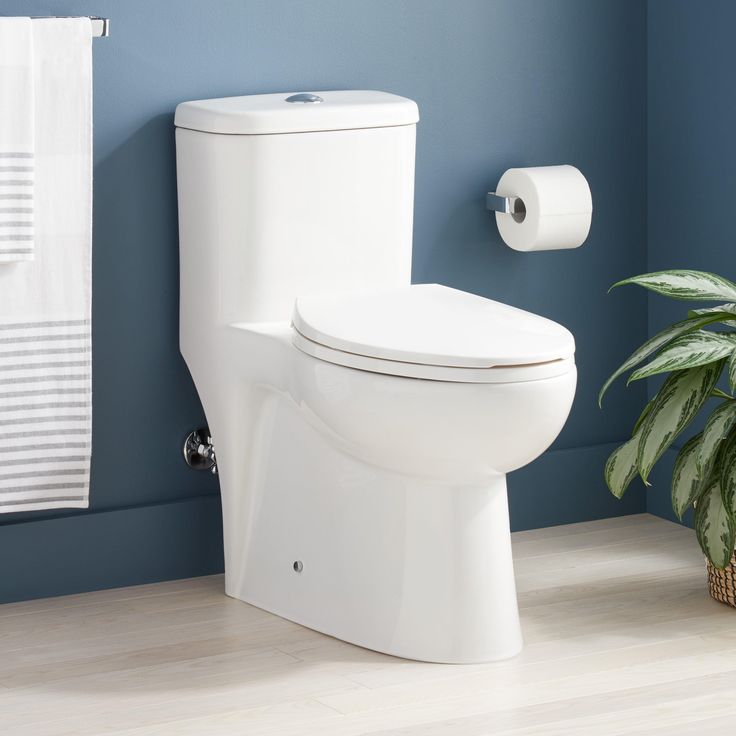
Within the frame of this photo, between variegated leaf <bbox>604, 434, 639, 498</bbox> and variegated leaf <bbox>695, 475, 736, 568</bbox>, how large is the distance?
0.11 m

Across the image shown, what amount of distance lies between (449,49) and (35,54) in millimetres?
755

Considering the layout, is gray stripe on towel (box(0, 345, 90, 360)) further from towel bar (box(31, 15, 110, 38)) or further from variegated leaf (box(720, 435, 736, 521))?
variegated leaf (box(720, 435, 736, 521))

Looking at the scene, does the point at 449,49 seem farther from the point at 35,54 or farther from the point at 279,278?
the point at 35,54

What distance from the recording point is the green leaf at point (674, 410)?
82.9 inches

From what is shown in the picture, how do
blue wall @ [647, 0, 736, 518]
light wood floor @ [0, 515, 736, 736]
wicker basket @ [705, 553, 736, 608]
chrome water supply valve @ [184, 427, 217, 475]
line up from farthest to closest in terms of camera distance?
blue wall @ [647, 0, 736, 518] < chrome water supply valve @ [184, 427, 217, 475] < wicker basket @ [705, 553, 736, 608] < light wood floor @ [0, 515, 736, 736]

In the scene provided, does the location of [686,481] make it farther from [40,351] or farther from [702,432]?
[40,351]

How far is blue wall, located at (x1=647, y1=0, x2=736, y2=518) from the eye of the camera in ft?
8.15

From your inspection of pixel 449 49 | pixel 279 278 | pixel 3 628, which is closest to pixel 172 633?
pixel 3 628

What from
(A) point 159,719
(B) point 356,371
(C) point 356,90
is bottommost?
(A) point 159,719

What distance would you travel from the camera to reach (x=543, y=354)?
189 centimetres

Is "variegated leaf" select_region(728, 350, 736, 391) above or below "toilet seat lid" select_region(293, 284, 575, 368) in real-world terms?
below

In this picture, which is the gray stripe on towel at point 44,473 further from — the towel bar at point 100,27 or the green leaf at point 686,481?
the green leaf at point 686,481

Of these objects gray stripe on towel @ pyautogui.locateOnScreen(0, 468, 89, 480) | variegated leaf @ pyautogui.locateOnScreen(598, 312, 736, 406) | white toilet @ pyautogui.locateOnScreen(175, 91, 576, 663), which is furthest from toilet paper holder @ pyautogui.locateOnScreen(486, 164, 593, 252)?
gray stripe on towel @ pyautogui.locateOnScreen(0, 468, 89, 480)

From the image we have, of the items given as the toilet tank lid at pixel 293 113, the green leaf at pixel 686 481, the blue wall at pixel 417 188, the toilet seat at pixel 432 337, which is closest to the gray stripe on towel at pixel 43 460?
the blue wall at pixel 417 188
